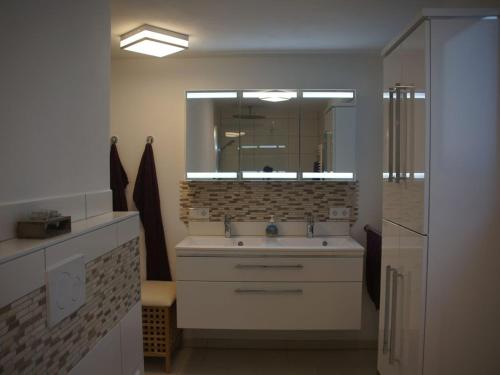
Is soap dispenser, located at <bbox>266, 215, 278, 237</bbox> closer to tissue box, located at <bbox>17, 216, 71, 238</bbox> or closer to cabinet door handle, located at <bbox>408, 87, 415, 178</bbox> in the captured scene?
cabinet door handle, located at <bbox>408, 87, 415, 178</bbox>

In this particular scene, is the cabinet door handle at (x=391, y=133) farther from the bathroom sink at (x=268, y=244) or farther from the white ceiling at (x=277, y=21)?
the bathroom sink at (x=268, y=244)

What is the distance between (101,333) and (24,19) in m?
0.84

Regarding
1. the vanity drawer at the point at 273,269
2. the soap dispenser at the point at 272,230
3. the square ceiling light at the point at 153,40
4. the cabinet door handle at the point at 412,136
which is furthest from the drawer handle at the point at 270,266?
the square ceiling light at the point at 153,40

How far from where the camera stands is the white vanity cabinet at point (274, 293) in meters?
2.16

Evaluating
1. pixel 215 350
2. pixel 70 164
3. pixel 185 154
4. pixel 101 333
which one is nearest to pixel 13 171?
pixel 70 164

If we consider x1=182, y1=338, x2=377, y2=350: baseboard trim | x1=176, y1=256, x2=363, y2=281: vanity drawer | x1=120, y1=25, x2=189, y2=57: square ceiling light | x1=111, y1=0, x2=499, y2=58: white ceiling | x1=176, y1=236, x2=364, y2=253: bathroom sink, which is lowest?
x1=182, y1=338, x2=377, y2=350: baseboard trim

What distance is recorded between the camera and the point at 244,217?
2.60m

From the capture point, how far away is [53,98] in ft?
2.92

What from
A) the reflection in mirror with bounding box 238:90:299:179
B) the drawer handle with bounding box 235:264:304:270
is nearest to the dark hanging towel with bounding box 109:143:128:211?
the reflection in mirror with bounding box 238:90:299:179

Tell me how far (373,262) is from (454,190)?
3.95ft

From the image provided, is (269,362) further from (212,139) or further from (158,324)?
(212,139)

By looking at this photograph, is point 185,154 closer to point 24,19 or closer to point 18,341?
point 24,19

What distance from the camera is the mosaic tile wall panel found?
601 mm

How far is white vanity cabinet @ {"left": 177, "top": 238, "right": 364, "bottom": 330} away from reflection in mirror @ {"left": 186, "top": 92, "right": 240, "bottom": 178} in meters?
0.66
